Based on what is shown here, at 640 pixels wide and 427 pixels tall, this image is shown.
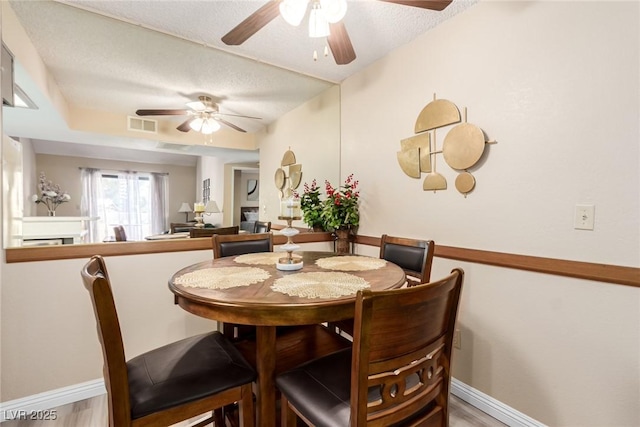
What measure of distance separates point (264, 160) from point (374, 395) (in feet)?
7.96

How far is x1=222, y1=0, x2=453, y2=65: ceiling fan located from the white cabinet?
5.06 ft

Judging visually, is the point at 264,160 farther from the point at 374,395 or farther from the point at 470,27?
the point at 374,395

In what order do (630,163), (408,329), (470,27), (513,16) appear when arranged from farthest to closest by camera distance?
(470,27)
(513,16)
(630,163)
(408,329)

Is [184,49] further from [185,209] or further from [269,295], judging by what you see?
[269,295]

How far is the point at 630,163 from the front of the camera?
4.04ft

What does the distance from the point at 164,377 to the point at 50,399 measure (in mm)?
1282

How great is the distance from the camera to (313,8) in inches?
57.4

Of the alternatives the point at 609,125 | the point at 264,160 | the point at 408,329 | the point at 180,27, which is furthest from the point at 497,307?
the point at 180,27

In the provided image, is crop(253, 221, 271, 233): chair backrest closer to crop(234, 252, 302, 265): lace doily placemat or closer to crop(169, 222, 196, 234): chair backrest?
crop(169, 222, 196, 234): chair backrest

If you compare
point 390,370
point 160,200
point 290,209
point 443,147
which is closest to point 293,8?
point 290,209

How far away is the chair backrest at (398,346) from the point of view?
0.74 m

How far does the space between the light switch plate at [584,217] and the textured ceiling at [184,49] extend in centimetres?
140

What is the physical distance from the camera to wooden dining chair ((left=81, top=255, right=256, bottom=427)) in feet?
2.93

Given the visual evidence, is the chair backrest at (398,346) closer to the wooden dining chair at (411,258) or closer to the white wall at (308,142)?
the wooden dining chair at (411,258)
